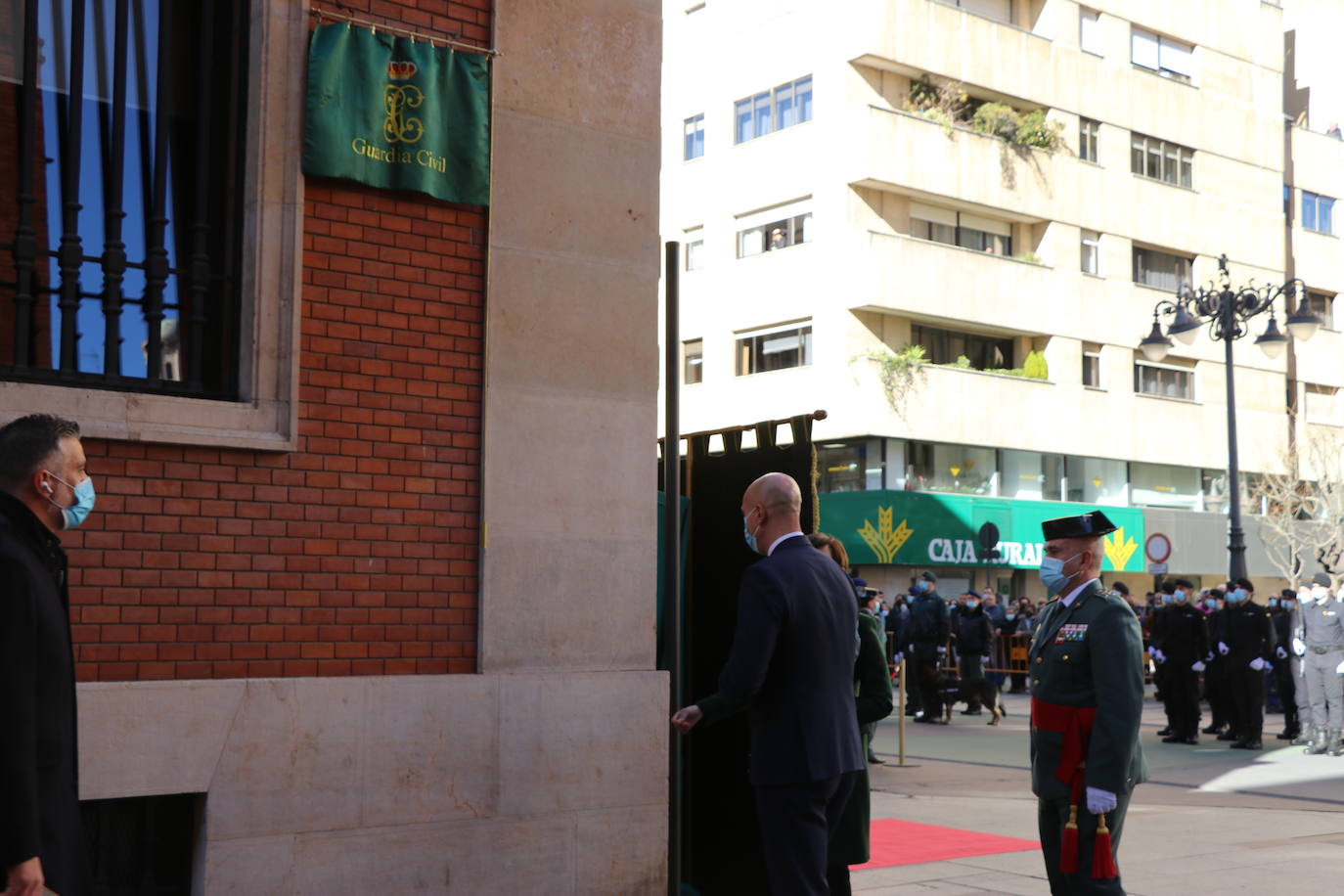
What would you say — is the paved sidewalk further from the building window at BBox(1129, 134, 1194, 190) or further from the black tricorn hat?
the building window at BBox(1129, 134, 1194, 190)

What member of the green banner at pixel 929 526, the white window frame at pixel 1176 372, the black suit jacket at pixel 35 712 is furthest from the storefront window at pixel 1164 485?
the black suit jacket at pixel 35 712

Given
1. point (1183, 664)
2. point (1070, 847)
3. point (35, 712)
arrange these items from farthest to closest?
point (1183, 664) < point (1070, 847) < point (35, 712)

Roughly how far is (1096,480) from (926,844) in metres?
33.1

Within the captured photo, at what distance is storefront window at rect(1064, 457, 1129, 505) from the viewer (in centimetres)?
4134

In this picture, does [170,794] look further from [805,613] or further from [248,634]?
[805,613]

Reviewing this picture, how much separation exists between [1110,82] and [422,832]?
40.1 m

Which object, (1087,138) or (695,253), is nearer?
(695,253)

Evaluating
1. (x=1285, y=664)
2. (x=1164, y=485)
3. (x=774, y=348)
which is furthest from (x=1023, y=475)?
(x=1285, y=664)

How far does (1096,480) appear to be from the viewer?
137 ft

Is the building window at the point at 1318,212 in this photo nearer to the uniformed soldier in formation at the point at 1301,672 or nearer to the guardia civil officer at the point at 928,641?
the uniformed soldier in formation at the point at 1301,672

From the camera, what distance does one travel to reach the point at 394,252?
7133mm

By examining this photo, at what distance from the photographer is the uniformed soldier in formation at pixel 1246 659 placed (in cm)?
1809

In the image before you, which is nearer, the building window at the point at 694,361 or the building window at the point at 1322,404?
the building window at the point at 694,361

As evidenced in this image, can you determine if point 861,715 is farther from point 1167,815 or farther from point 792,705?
point 1167,815
